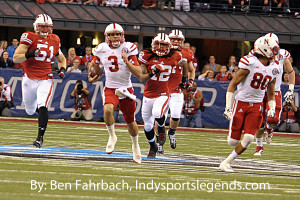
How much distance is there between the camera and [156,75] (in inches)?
424

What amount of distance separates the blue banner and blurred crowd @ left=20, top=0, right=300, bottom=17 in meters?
4.80

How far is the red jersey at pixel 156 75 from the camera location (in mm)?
10500

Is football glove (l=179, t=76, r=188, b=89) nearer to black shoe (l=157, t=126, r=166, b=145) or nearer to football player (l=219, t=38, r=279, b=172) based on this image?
black shoe (l=157, t=126, r=166, b=145)

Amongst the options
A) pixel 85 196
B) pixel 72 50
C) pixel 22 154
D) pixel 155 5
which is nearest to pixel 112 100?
pixel 22 154

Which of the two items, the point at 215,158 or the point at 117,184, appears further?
the point at 215,158

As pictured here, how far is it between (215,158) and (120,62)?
6.87 feet

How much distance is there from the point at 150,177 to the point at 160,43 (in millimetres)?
3318

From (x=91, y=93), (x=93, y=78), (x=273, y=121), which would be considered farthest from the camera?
(x=91, y=93)

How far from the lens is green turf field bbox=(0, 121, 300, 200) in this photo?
6.42 m

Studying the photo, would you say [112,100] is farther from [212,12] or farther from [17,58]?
[212,12]

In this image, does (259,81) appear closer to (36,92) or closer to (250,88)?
(250,88)

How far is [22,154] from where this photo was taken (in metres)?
9.41

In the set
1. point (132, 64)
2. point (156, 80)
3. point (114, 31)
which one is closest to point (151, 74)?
point (132, 64)

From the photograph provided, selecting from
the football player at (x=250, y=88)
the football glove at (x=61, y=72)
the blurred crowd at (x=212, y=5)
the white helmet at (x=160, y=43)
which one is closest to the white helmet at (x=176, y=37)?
the white helmet at (x=160, y=43)
